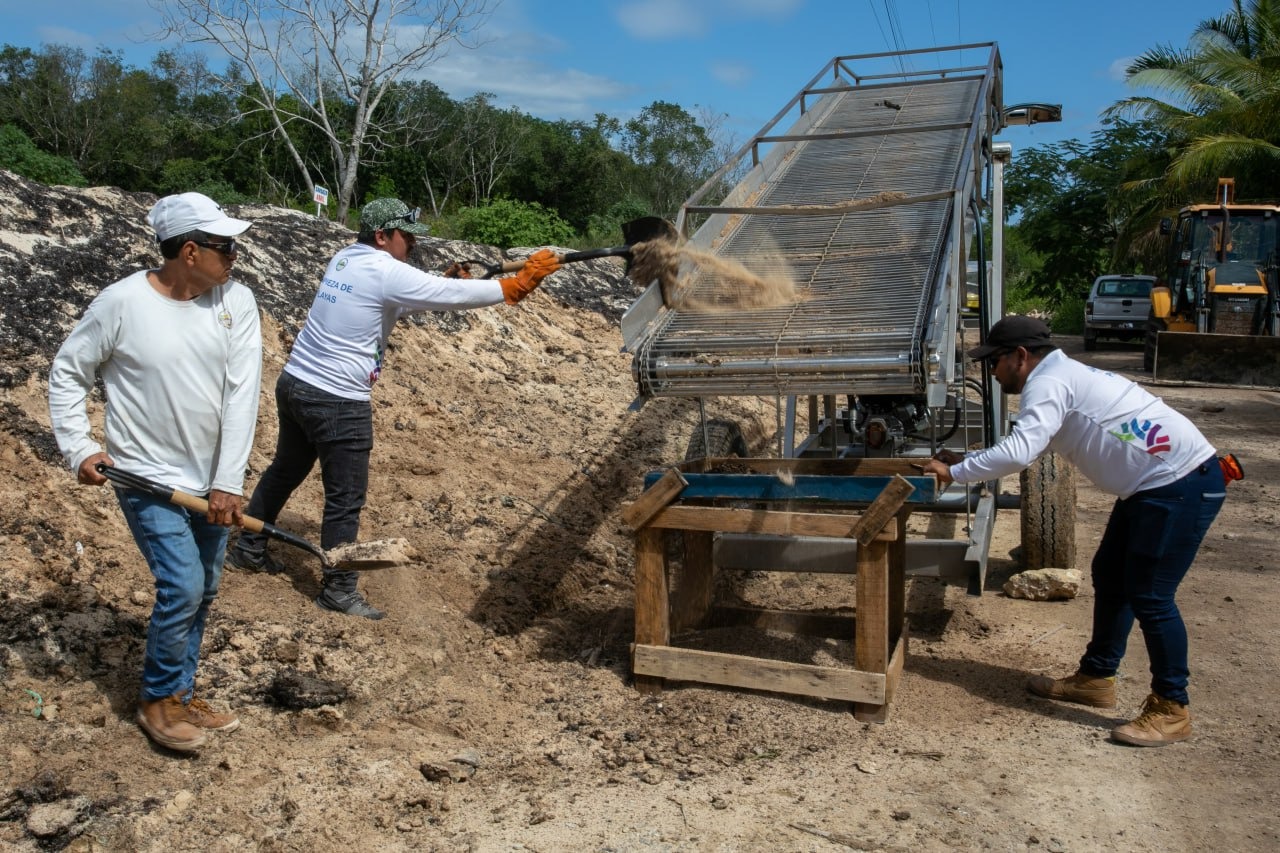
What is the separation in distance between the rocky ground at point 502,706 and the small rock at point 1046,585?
7cm

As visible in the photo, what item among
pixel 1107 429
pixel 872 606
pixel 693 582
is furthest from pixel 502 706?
pixel 1107 429

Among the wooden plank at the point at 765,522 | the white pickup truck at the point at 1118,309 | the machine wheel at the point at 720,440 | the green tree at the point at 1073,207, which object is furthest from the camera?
the green tree at the point at 1073,207

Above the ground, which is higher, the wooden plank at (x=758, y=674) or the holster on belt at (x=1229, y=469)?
the holster on belt at (x=1229, y=469)

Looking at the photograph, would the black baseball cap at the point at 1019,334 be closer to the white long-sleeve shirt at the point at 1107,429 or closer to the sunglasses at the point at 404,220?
the white long-sleeve shirt at the point at 1107,429

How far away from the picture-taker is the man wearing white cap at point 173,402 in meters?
3.33

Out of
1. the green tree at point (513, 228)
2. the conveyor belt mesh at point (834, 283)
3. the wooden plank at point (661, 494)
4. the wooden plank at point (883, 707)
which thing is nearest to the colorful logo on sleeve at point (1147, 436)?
the conveyor belt mesh at point (834, 283)

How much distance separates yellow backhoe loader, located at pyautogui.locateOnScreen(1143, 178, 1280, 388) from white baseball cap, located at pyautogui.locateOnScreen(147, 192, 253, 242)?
13.2m

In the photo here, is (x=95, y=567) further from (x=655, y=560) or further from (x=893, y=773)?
(x=893, y=773)

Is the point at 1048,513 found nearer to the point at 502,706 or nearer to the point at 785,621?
the point at 785,621

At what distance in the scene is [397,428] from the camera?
6.82 meters

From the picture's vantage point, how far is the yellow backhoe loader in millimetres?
13914

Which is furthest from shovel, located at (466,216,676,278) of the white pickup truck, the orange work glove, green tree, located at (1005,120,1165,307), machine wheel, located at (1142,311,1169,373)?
green tree, located at (1005,120,1165,307)

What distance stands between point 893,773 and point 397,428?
4087 millimetres

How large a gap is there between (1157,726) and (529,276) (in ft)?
9.79
